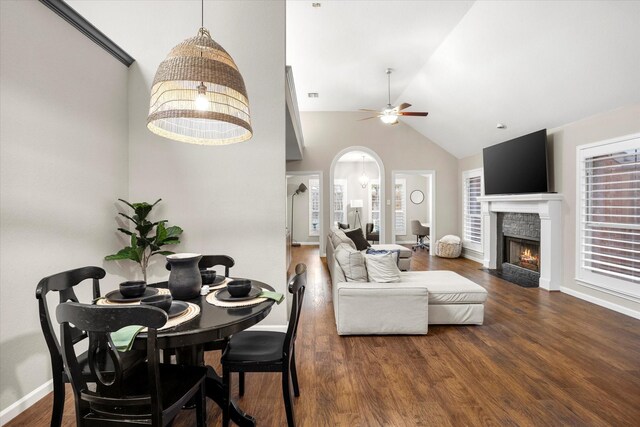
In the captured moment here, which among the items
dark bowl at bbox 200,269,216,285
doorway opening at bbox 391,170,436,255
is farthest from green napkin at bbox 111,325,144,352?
doorway opening at bbox 391,170,436,255

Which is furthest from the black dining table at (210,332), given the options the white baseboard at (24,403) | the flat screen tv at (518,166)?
the flat screen tv at (518,166)

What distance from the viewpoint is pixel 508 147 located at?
227 inches

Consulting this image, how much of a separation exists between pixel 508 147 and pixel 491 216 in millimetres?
1455

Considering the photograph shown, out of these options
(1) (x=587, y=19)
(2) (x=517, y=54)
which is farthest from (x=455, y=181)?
(1) (x=587, y=19)

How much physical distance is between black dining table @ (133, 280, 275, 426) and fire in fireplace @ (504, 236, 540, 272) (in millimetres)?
5391

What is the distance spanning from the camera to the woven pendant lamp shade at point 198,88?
167 centimetres

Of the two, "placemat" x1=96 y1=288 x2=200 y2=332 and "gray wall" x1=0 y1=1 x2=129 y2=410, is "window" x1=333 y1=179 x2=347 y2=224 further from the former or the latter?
"placemat" x1=96 y1=288 x2=200 y2=332

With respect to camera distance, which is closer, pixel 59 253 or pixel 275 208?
pixel 59 253

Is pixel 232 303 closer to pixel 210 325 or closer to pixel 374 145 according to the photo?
pixel 210 325

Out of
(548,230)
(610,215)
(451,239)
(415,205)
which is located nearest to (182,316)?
(610,215)

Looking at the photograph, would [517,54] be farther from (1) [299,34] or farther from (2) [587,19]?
(1) [299,34]

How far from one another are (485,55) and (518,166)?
6.42 feet

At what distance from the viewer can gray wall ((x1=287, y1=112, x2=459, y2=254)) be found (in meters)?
8.16

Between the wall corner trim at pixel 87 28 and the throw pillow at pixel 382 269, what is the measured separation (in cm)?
308
